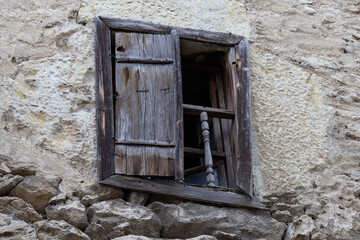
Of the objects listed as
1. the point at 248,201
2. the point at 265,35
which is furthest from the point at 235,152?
the point at 265,35

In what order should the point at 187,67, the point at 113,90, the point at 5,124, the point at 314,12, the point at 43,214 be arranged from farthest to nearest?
the point at 314,12
the point at 187,67
the point at 113,90
the point at 5,124
the point at 43,214

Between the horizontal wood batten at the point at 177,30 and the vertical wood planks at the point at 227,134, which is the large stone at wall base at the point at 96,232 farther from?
the horizontal wood batten at the point at 177,30

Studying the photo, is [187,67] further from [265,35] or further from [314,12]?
[314,12]

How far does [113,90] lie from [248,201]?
1.07m

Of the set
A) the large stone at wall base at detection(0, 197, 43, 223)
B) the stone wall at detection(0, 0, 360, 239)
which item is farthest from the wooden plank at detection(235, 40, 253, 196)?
the large stone at wall base at detection(0, 197, 43, 223)

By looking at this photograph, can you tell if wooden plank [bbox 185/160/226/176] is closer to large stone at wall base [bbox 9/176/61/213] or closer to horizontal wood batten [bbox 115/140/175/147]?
horizontal wood batten [bbox 115/140/175/147]

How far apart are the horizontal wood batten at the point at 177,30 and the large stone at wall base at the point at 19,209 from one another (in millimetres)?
1442

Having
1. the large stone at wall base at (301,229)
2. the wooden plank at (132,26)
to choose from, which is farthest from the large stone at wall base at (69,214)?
the wooden plank at (132,26)

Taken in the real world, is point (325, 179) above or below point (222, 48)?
below

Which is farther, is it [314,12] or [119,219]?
[314,12]

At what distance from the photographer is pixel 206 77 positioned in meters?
5.11

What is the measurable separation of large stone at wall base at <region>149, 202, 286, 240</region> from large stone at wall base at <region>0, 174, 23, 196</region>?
0.75m

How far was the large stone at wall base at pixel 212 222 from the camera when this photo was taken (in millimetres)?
3888

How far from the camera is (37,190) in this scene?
12.4 ft
